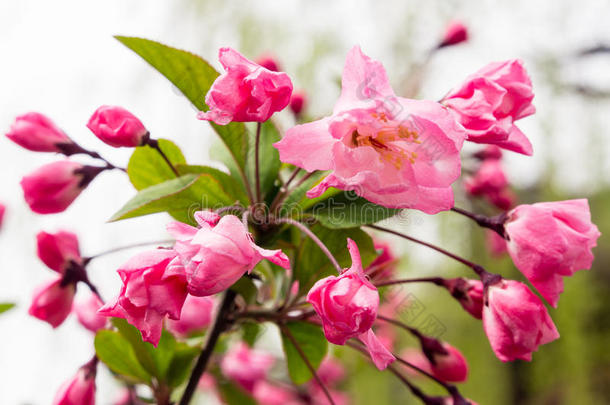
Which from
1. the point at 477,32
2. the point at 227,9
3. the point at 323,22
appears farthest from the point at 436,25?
the point at 227,9

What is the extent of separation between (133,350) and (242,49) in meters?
2.02

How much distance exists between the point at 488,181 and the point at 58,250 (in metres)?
0.73

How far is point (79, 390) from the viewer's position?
52 centimetres

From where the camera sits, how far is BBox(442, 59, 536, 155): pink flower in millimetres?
420

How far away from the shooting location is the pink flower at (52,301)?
55 centimetres

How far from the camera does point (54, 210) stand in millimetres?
523

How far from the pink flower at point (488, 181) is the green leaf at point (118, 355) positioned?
67 cm

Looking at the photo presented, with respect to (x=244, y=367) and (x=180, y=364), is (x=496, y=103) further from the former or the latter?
(x=244, y=367)

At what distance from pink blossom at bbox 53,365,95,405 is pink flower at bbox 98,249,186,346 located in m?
0.22

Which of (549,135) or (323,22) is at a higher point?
(323,22)

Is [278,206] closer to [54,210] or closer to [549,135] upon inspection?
[54,210]

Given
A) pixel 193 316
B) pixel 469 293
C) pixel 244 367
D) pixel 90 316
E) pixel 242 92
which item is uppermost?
pixel 242 92

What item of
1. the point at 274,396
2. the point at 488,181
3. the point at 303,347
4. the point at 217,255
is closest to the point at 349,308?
the point at 217,255

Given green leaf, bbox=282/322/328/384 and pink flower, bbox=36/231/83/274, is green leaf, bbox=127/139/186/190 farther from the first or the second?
green leaf, bbox=282/322/328/384
